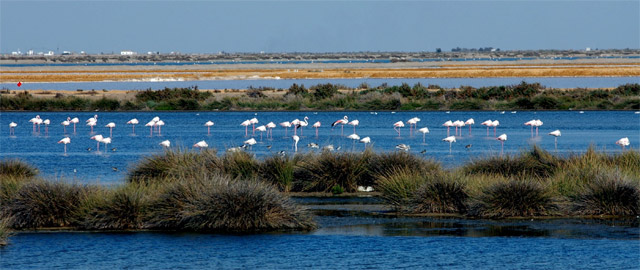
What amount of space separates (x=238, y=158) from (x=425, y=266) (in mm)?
7989

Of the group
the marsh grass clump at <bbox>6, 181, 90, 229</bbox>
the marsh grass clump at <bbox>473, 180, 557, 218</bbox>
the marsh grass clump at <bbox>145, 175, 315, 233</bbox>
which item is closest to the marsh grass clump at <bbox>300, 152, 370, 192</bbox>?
the marsh grass clump at <bbox>473, 180, 557, 218</bbox>

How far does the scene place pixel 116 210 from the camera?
614 inches

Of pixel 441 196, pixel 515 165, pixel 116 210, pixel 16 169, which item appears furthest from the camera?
pixel 16 169

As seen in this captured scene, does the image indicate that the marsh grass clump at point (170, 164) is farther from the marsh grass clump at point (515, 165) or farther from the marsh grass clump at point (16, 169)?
the marsh grass clump at point (515, 165)

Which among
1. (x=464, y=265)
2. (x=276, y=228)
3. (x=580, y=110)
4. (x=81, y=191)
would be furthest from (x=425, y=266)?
(x=580, y=110)

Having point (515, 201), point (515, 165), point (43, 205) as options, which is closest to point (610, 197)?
point (515, 201)

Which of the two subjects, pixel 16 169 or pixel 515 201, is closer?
pixel 515 201

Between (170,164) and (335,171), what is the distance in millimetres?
3595

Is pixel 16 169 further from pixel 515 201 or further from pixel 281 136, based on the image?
pixel 281 136

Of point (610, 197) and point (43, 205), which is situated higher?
point (610, 197)

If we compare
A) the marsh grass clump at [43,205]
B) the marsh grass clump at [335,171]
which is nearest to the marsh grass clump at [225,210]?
the marsh grass clump at [43,205]

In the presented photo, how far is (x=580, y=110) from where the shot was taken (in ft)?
160

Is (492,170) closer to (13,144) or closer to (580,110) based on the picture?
(13,144)

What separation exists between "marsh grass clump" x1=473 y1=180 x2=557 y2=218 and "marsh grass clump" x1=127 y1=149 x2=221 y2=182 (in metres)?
5.85
